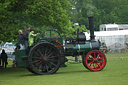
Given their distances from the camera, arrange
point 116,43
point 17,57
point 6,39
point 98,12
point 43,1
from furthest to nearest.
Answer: point 98,12 → point 116,43 → point 43,1 → point 6,39 → point 17,57

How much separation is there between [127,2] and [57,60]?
63502 millimetres

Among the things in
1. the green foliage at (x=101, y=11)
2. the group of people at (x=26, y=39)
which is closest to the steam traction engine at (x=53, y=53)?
the group of people at (x=26, y=39)

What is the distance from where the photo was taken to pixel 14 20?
68.2 feet

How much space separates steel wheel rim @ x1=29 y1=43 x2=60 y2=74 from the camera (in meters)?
15.4

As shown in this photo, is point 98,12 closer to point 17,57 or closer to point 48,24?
point 48,24

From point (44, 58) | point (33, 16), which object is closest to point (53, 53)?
point (44, 58)

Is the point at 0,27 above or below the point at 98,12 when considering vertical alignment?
below

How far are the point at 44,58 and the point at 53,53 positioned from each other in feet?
1.50

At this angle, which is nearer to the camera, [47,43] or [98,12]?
[47,43]

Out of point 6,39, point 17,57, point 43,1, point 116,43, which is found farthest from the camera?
point 116,43

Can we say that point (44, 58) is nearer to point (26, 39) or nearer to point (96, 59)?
point (26, 39)

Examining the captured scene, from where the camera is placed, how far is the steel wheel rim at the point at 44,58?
15.4 metres

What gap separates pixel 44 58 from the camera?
A: 51.0 ft

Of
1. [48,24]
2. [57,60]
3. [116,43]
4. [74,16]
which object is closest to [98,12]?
[74,16]
